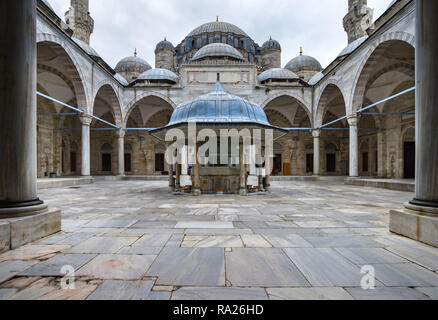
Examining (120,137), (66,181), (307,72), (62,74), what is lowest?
(66,181)

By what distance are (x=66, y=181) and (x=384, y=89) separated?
69.3ft

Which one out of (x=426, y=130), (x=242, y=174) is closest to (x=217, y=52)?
(x=242, y=174)

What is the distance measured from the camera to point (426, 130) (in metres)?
2.93

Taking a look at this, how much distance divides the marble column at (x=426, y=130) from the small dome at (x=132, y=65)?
98.5 feet

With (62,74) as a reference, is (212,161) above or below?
below

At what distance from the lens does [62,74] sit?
15383 mm

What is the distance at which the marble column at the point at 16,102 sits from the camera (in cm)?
274

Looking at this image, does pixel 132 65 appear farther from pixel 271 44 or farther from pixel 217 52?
pixel 271 44

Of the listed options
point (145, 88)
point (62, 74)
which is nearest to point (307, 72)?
point (145, 88)

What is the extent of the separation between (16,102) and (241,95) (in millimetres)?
18015

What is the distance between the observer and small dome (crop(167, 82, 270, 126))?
7.63m
